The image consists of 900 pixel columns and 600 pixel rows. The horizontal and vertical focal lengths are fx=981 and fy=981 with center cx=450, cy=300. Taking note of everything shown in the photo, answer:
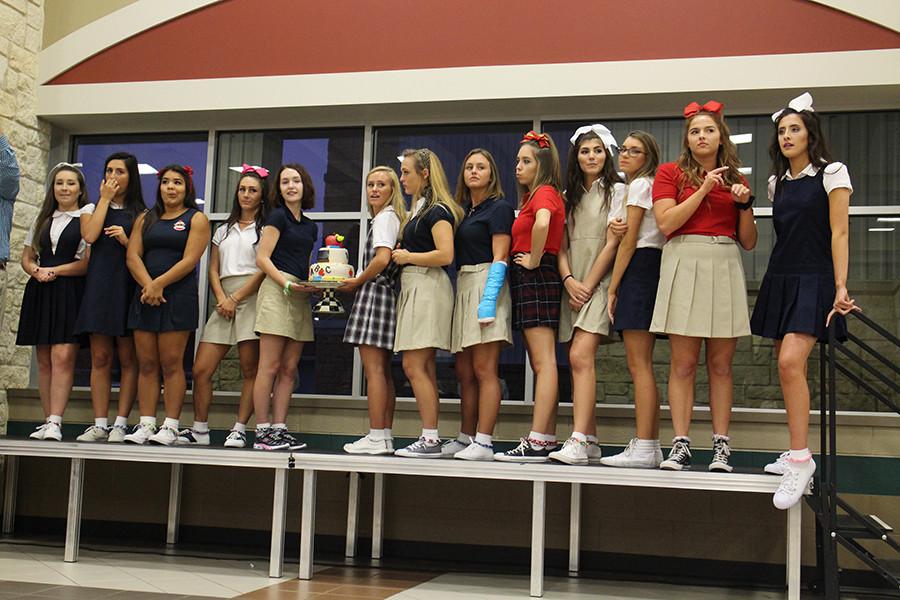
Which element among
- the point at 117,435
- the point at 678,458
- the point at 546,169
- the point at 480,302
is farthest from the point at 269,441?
the point at 678,458

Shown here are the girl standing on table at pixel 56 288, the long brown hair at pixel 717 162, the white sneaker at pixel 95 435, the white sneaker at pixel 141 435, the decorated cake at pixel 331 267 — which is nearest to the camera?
the long brown hair at pixel 717 162

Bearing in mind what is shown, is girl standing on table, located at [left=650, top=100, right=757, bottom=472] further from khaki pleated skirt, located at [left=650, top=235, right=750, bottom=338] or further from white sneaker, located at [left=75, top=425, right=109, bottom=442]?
white sneaker, located at [left=75, top=425, right=109, bottom=442]

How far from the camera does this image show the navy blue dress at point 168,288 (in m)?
5.59

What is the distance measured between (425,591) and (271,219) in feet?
7.32

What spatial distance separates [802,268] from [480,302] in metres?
1.52

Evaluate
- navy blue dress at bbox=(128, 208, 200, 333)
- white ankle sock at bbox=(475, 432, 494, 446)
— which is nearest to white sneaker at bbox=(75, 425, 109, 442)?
navy blue dress at bbox=(128, 208, 200, 333)

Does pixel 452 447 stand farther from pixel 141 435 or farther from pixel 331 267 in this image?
pixel 141 435

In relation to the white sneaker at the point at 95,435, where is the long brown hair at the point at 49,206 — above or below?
above

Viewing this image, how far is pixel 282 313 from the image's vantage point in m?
5.46

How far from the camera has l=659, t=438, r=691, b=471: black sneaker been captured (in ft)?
14.7

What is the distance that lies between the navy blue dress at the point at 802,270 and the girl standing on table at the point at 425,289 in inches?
63.3

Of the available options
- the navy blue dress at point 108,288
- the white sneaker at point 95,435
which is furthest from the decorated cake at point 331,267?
the white sneaker at point 95,435

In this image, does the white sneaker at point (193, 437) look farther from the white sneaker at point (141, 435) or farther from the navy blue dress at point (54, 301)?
the navy blue dress at point (54, 301)

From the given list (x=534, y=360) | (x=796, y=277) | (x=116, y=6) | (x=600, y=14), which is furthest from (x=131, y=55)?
(x=796, y=277)
